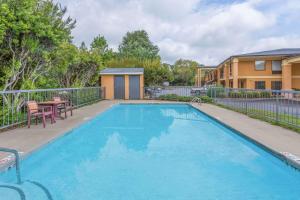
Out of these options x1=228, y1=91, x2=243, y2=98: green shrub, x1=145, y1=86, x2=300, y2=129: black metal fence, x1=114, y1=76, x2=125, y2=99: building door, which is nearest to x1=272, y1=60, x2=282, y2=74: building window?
x1=145, y1=86, x2=300, y2=129: black metal fence

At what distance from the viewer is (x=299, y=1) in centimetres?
Result: 1494

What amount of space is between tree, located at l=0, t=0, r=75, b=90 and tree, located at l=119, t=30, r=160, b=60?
113 feet

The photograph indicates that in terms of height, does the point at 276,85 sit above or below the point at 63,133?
above

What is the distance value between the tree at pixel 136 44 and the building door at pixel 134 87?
77.2 ft

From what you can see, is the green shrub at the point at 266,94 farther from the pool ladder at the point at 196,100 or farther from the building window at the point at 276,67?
the building window at the point at 276,67

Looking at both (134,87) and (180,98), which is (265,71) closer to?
(180,98)

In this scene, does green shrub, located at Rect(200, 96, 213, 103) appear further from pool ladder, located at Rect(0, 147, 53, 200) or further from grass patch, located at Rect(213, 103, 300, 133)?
pool ladder, located at Rect(0, 147, 53, 200)

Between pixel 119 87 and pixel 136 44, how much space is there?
28264 mm

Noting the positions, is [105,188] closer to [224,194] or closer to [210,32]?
[224,194]

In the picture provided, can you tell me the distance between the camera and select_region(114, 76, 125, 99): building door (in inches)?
828

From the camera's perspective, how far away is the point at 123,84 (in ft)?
69.2

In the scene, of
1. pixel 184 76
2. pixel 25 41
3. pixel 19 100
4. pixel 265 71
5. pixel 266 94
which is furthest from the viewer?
pixel 184 76

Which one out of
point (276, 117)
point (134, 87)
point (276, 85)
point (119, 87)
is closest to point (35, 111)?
point (276, 117)

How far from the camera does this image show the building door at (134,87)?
825 inches
